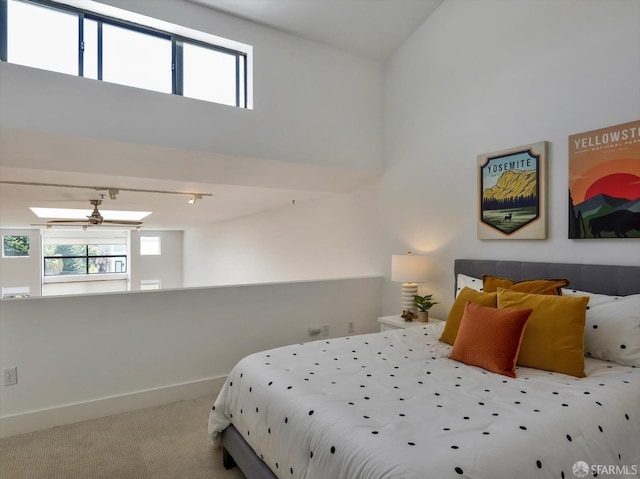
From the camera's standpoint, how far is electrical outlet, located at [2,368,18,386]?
2.63 metres

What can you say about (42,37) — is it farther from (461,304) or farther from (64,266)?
(64,266)

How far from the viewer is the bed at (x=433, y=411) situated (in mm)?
1294

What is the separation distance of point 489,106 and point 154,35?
291 cm

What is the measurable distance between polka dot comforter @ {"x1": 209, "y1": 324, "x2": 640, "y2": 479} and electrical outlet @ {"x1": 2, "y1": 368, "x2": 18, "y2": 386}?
58.6 inches

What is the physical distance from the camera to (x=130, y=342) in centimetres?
304

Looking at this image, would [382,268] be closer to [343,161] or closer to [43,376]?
[343,161]

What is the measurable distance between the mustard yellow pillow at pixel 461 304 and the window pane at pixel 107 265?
980 cm

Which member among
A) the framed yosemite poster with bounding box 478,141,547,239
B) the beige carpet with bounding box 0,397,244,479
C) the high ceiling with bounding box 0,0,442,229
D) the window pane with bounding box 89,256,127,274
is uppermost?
the high ceiling with bounding box 0,0,442,229

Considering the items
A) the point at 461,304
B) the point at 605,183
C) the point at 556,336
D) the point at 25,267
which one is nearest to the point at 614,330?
the point at 556,336

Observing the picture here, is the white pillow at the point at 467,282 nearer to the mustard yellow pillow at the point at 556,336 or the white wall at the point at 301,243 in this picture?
A: the mustard yellow pillow at the point at 556,336

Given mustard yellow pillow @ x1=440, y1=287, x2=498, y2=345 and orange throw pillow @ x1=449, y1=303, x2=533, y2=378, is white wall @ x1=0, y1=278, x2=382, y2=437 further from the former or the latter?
orange throw pillow @ x1=449, y1=303, x2=533, y2=378

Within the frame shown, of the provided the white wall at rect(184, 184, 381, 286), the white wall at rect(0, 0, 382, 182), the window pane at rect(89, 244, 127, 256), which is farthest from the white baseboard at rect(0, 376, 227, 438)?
the window pane at rect(89, 244, 127, 256)

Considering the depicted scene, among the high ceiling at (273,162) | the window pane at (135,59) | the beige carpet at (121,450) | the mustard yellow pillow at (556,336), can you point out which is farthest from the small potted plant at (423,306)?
the window pane at (135,59)

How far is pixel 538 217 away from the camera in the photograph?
2.90 meters
